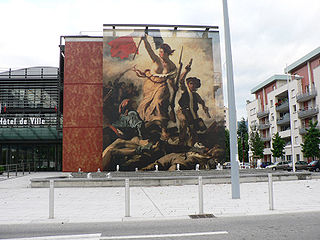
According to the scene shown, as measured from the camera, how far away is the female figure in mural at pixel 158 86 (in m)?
29.5

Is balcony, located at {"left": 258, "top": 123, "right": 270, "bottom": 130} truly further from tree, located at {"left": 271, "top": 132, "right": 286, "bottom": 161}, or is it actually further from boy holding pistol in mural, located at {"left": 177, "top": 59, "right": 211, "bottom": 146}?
boy holding pistol in mural, located at {"left": 177, "top": 59, "right": 211, "bottom": 146}

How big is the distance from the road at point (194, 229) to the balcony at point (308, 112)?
140 ft

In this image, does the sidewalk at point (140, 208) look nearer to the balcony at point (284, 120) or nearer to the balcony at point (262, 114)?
the balcony at point (284, 120)

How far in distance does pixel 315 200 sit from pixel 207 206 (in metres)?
3.49

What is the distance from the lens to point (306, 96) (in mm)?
47000

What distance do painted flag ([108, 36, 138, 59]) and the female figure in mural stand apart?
50.7 inches

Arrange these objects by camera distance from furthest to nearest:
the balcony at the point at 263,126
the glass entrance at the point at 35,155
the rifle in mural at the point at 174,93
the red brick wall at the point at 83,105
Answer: the balcony at the point at 263,126 < the glass entrance at the point at 35,155 < the red brick wall at the point at 83,105 < the rifle in mural at the point at 174,93

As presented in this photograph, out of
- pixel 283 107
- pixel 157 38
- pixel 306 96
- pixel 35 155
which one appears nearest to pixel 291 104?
pixel 283 107

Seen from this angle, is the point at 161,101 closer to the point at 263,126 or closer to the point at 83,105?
the point at 83,105

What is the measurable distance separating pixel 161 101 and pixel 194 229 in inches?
943

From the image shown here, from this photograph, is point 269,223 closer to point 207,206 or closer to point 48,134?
point 207,206

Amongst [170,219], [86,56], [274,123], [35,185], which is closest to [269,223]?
[170,219]

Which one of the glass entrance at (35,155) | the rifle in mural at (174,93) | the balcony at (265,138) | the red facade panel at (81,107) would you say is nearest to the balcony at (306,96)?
the balcony at (265,138)

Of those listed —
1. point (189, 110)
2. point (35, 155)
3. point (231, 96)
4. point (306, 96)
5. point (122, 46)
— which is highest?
point (122, 46)
